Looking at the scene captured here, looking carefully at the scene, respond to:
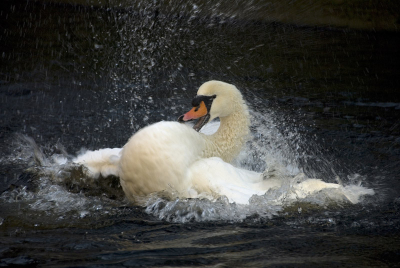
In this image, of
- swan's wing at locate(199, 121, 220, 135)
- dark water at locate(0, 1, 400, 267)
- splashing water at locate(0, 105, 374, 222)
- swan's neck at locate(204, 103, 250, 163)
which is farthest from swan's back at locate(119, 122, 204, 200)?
swan's wing at locate(199, 121, 220, 135)

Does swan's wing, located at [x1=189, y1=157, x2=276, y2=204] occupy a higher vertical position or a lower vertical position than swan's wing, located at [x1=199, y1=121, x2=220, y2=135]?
lower

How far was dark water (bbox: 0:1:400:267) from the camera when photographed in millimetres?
3410

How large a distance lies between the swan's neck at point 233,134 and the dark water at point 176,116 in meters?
0.55

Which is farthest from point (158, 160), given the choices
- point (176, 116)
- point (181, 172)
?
point (176, 116)

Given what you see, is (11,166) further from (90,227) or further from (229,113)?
(229,113)

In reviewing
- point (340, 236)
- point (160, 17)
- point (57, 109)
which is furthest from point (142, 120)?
point (160, 17)

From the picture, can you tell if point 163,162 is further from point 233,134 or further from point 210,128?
point 210,128

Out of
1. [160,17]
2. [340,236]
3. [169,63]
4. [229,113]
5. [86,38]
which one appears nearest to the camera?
[340,236]

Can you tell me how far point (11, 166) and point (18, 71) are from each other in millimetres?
3873

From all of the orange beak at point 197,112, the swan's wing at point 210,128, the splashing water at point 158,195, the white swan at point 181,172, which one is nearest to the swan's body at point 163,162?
the white swan at point 181,172

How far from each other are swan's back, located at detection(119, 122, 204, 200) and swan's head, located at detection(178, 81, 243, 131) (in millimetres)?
619

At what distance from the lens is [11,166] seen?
5.13 metres

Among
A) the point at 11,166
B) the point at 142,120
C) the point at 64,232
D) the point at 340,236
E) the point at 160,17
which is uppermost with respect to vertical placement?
the point at 160,17

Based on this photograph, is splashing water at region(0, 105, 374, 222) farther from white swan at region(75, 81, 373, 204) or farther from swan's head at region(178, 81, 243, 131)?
swan's head at region(178, 81, 243, 131)
